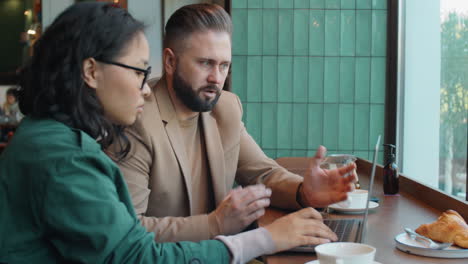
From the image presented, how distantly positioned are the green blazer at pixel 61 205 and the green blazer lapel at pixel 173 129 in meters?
0.71

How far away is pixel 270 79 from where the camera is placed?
149 inches

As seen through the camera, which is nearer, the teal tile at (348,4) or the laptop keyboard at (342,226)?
the laptop keyboard at (342,226)

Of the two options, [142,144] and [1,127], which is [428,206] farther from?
[1,127]

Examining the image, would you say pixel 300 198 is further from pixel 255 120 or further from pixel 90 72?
pixel 255 120

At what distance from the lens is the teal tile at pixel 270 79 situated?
12.4 ft

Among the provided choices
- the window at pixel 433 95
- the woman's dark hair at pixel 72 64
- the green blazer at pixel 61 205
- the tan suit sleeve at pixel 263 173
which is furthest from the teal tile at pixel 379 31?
the green blazer at pixel 61 205

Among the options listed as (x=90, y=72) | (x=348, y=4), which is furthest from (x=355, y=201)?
(x=348, y=4)

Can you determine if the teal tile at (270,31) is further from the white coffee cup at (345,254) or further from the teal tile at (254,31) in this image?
the white coffee cup at (345,254)

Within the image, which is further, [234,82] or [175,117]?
[234,82]

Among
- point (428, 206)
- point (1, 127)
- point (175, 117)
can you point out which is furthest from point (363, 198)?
point (1, 127)

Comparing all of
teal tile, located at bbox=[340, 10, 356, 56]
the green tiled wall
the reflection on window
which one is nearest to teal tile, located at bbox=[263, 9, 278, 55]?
the green tiled wall

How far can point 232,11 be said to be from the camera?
372 cm

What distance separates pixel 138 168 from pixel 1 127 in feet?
14.8

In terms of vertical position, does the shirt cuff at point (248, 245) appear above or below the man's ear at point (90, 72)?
below
